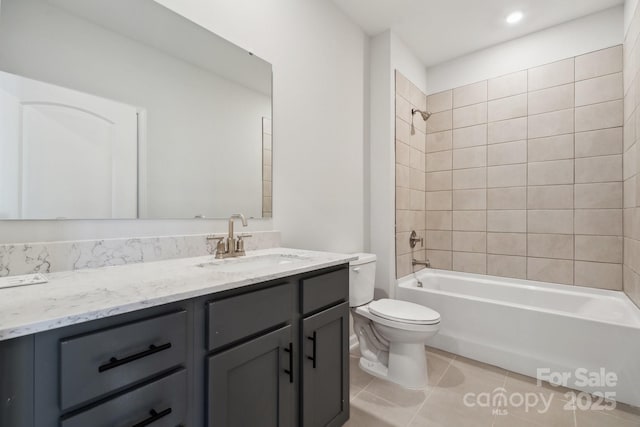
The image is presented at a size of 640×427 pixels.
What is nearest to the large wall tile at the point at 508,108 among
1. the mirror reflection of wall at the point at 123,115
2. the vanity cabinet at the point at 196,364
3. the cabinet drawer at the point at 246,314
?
the mirror reflection of wall at the point at 123,115

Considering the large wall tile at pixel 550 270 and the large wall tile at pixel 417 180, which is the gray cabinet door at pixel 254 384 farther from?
the large wall tile at pixel 550 270

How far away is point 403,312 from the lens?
6.41 feet

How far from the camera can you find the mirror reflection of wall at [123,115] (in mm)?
1007

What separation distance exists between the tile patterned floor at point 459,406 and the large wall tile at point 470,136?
1.99m

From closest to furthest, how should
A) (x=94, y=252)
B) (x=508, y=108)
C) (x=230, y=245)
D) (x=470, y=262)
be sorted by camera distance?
(x=94, y=252)
(x=230, y=245)
(x=508, y=108)
(x=470, y=262)

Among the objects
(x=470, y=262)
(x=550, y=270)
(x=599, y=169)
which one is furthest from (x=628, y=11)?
(x=470, y=262)

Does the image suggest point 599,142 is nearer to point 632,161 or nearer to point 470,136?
point 632,161

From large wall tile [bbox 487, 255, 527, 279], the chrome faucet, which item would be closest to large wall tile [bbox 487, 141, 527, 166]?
large wall tile [bbox 487, 255, 527, 279]

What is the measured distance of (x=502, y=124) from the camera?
2.78 m

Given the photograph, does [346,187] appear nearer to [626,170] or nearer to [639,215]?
[639,215]

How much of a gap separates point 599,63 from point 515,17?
74 cm

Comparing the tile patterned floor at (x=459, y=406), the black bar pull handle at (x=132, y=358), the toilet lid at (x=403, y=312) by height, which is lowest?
the tile patterned floor at (x=459, y=406)

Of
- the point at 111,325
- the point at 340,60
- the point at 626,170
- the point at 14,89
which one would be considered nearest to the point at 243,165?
the point at 14,89

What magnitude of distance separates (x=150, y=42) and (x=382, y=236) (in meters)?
2.05
